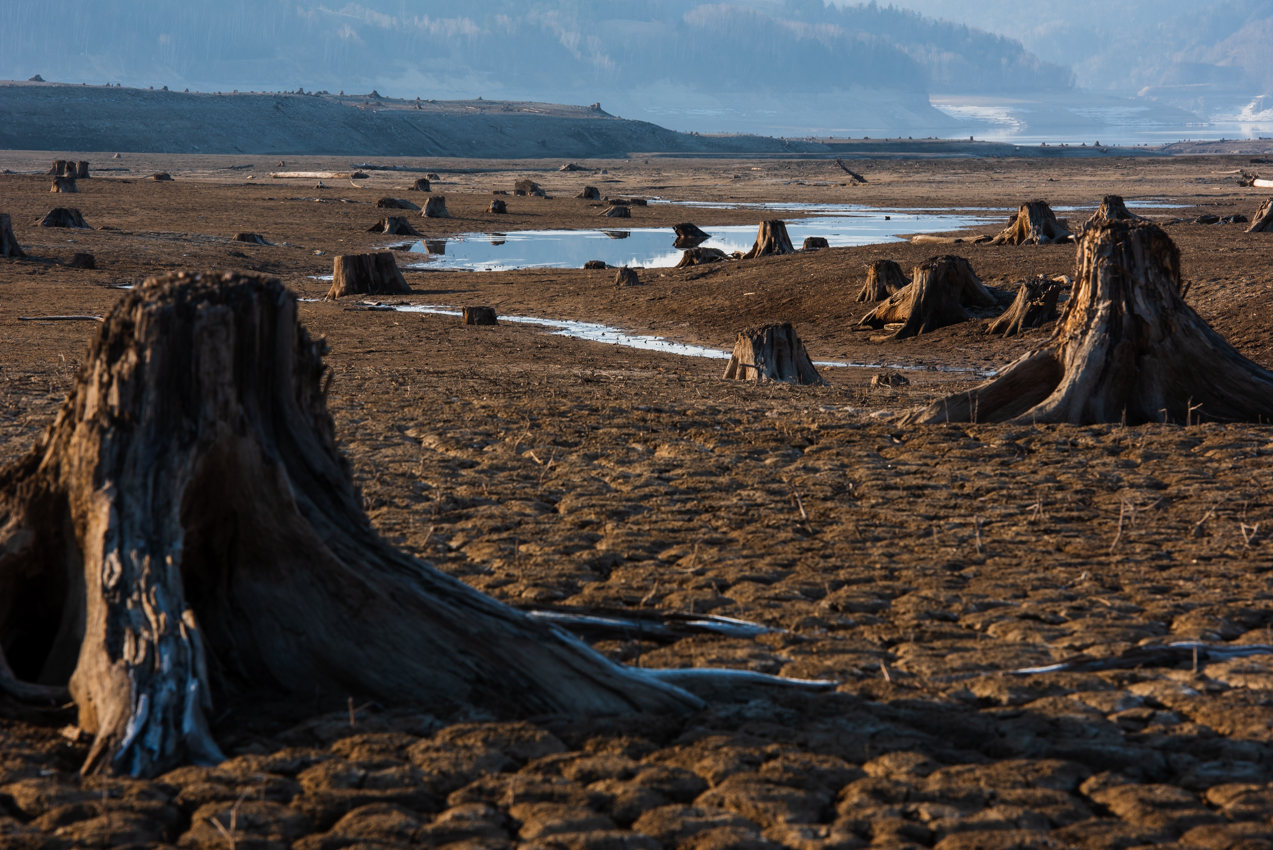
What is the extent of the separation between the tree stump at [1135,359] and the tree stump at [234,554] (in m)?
4.93

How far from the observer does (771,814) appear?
288 centimetres

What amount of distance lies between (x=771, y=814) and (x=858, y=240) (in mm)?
27203

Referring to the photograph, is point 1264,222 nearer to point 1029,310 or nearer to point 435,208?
point 1029,310

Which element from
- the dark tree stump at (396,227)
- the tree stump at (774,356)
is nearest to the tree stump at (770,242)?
the tree stump at (774,356)

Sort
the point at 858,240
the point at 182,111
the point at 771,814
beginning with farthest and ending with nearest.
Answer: the point at 182,111 → the point at 858,240 → the point at 771,814

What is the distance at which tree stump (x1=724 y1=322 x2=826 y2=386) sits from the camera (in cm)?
1136

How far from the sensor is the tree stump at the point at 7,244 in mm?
19922

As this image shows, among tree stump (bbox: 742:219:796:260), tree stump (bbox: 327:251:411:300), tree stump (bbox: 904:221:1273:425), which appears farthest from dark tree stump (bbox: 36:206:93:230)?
tree stump (bbox: 904:221:1273:425)

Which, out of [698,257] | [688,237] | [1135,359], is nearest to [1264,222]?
[698,257]

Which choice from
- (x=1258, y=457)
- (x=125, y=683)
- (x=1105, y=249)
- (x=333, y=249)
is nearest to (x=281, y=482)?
(x=125, y=683)

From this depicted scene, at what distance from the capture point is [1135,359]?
770 centimetres

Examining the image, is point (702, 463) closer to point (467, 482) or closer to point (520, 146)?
point (467, 482)

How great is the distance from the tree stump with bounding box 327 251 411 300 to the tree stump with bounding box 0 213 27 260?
18.9 ft

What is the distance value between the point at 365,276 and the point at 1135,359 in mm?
13661
